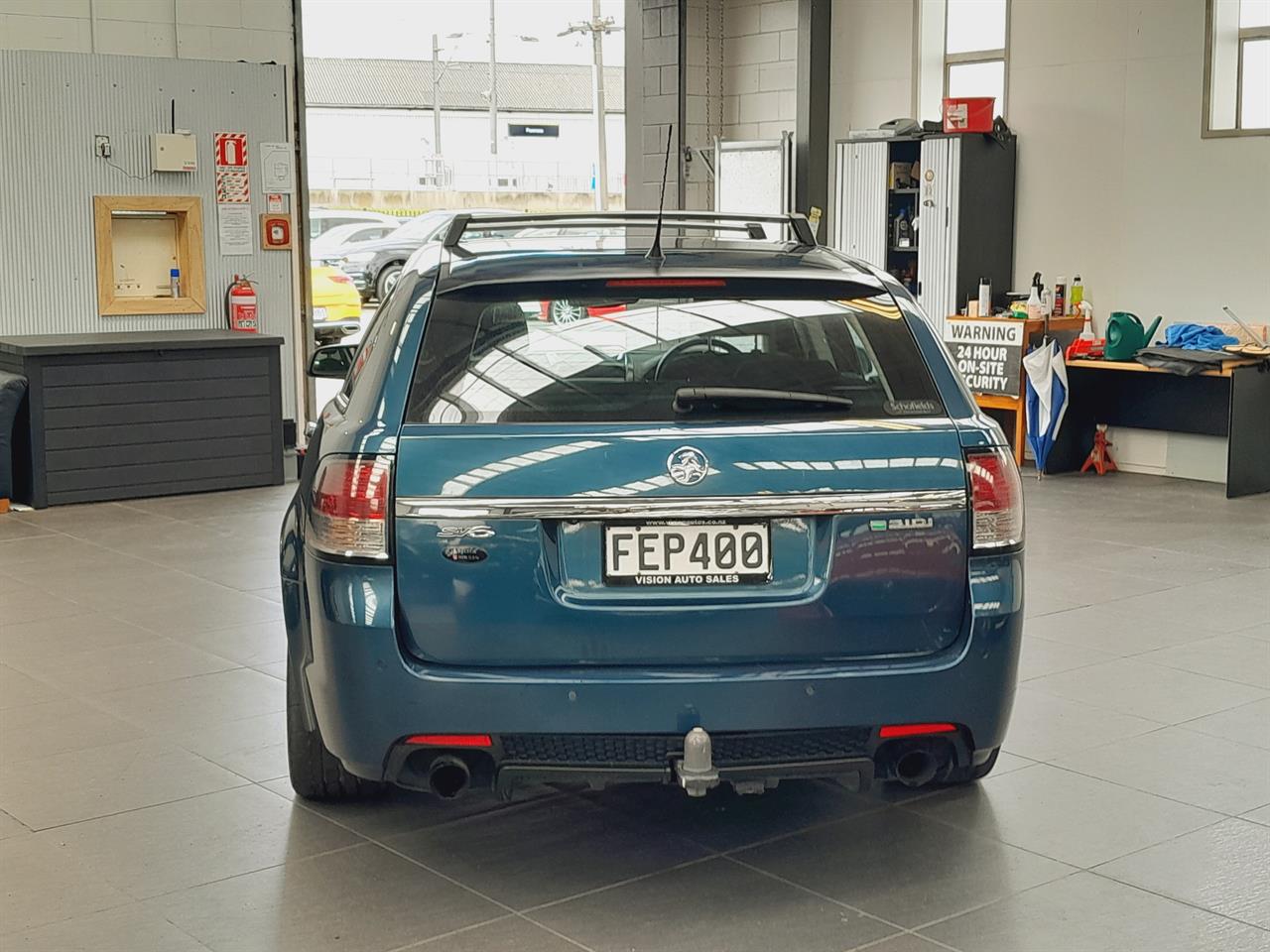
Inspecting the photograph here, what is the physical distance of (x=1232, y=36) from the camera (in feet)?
30.1

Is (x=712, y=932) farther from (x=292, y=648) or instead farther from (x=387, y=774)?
(x=292, y=648)

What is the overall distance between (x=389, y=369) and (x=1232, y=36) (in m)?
7.65

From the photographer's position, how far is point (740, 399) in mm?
3049

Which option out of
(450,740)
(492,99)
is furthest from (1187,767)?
(492,99)

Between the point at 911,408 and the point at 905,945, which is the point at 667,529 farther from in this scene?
the point at 905,945

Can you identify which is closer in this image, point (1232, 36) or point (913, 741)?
point (913, 741)

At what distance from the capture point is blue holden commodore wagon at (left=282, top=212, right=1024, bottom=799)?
291cm

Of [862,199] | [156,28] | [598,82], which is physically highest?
[598,82]

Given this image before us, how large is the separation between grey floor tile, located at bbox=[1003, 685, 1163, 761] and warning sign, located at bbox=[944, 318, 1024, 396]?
5216mm

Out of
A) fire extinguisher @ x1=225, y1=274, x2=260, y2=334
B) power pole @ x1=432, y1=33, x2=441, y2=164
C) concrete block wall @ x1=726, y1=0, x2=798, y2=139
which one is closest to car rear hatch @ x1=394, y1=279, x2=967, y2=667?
fire extinguisher @ x1=225, y1=274, x2=260, y2=334

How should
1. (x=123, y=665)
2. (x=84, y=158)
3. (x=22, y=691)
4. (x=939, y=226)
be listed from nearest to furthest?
(x=22, y=691) < (x=123, y=665) < (x=84, y=158) < (x=939, y=226)

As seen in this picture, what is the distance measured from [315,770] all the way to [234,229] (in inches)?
261

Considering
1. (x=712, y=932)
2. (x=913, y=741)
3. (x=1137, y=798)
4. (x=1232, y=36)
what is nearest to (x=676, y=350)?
(x=913, y=741)

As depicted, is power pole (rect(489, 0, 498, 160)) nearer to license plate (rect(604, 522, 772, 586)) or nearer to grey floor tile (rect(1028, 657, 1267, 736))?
grey floor tile (rect(1028, 657, 1267, 736))
